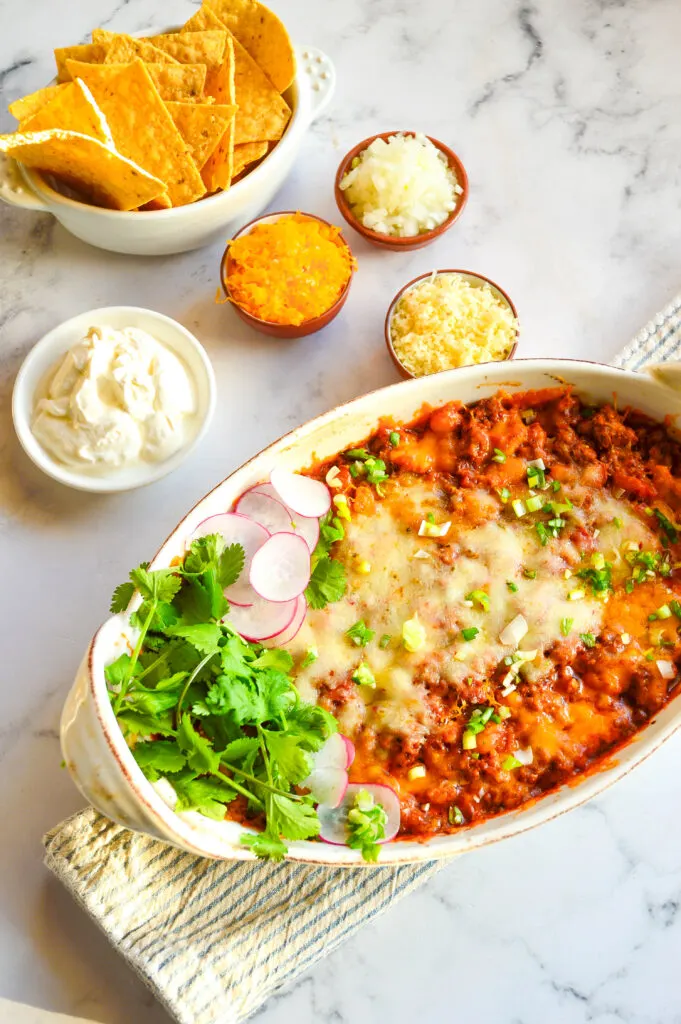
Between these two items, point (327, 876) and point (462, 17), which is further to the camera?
point (462, 17)

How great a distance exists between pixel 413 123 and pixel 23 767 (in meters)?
2.17

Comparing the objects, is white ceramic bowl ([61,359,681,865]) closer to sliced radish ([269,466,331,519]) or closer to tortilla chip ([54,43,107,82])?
sliced radish ([269,466,331,519])

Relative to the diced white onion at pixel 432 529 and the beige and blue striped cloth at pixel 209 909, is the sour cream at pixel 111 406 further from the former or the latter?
the beige and blue striped cloth at pixel 209 909

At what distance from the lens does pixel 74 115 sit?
2375mm

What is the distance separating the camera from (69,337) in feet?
8.48

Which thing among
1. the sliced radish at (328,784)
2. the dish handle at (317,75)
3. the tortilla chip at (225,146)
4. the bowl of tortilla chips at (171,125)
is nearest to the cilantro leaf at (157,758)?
the sliced radish at (328,784)

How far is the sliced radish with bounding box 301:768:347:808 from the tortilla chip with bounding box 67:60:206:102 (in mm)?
1727

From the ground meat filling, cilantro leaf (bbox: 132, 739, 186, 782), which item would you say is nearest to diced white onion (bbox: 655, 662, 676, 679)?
the ground meat filling

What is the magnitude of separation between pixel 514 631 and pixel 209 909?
0.99m

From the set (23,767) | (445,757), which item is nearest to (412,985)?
(445,757)

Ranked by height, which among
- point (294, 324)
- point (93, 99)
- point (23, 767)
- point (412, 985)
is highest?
point (93, 99)

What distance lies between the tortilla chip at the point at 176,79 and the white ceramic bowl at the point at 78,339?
0.56m

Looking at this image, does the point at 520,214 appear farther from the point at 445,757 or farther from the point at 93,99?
the point at 445,757

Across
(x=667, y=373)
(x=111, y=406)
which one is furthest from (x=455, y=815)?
(x=111, y=406)
